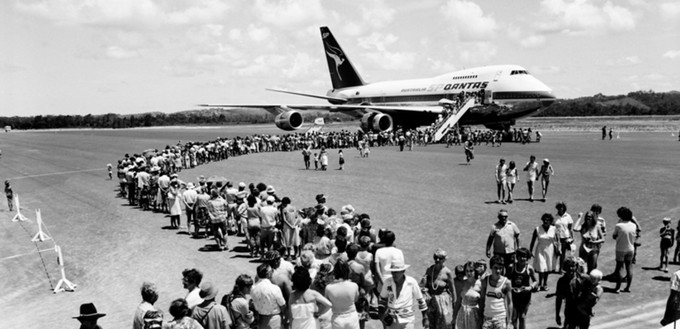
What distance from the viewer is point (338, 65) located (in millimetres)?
56438

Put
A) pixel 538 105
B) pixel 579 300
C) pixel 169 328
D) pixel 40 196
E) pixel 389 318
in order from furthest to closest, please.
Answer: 1. pixel 538 105
2. pixel 40 196
3. pixel 579 300
4. pixel 389 318
5. pixel 169 328

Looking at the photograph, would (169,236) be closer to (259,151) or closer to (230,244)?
(230,244)

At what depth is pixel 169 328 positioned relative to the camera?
5.49 meters

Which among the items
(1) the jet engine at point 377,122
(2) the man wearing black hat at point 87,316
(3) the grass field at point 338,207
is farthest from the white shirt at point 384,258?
(1) the jet engine at point 377,122

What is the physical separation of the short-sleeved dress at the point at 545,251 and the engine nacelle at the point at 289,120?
33.7 m

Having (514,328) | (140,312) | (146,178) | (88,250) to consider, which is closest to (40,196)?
(146,178)

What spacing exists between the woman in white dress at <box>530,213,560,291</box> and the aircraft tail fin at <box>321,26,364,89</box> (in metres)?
46.5

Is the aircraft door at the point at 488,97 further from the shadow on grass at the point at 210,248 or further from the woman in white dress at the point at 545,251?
the woman in white dress at the point at 545,251

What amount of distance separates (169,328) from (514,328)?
4599mm

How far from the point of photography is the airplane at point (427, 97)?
3709cm

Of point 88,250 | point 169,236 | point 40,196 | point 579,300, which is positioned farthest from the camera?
point 40,196

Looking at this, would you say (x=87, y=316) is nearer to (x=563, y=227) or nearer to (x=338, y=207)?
(x=563, y=227)

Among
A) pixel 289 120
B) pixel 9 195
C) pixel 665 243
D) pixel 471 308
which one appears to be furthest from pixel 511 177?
pixel 289 120

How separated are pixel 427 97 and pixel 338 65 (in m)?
15.0
